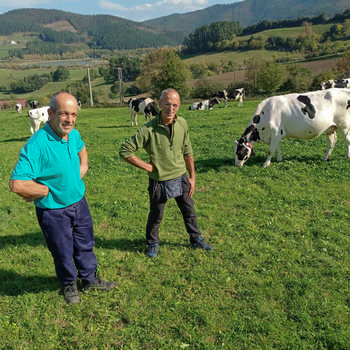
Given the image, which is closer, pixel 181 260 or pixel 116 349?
pixel 116 349

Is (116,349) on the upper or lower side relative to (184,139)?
lower

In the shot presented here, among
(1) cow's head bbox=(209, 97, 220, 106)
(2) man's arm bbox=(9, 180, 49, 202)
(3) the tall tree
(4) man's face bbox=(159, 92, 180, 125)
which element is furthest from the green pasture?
(2) man's arm bbox=(9, 180, 49, 202)

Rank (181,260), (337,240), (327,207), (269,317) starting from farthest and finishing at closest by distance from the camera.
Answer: (327,207) < (337,240) < (181,260) < (269,317)

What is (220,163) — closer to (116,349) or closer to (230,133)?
(230,133)

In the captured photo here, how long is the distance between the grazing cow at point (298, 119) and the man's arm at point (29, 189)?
25.7ft

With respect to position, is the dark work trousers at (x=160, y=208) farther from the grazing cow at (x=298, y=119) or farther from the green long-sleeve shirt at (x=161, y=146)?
the grazing cow at (x=298, y=119)

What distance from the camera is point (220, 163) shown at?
11180 mm

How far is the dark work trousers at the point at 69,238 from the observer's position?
388 centimetres

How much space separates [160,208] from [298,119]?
23.1 ft

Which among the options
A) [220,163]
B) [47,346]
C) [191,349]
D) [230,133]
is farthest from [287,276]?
[230,133]

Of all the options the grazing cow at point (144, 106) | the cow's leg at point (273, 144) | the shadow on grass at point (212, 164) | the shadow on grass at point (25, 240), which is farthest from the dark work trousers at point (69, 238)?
the grazing cow at point (144, 106)

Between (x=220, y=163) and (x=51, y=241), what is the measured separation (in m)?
Result: 8.15

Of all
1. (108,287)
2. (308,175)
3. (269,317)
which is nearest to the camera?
(269,317)

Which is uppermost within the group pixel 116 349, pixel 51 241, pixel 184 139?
pixel 184 139
